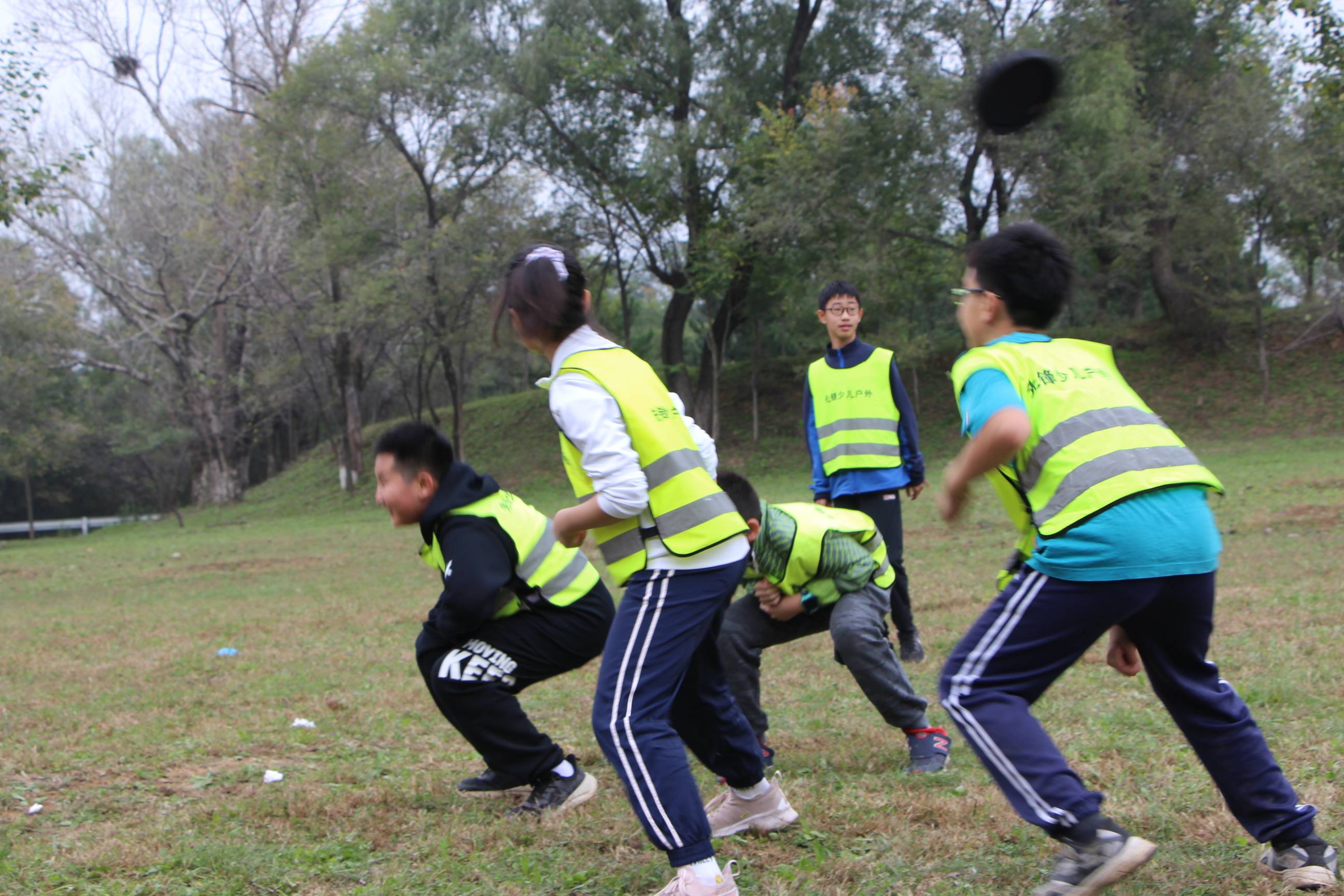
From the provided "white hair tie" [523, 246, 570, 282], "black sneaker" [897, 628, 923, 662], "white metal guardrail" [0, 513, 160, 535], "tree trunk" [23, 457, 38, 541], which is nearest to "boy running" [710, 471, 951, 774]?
"white hair tie" [523, 246, 570, 282]

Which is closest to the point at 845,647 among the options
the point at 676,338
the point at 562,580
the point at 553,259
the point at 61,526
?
the point at 562,580

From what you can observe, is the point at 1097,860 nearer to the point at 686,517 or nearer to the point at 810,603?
the point at 686,517

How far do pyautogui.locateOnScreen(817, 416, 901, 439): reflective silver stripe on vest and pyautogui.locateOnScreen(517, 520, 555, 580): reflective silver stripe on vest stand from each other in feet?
7.91

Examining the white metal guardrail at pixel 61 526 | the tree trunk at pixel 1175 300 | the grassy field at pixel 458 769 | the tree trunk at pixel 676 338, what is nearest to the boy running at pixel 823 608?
the grassy field at pixel 458 769

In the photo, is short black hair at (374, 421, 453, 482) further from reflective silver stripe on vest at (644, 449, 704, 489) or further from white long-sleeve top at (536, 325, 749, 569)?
reflective silver stripe on vest at (644, 449, 704, 489)

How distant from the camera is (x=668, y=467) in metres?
2.93

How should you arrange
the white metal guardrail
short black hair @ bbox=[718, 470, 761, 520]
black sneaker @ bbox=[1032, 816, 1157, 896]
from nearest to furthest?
black sneaker @ bbox=[1032, 816, 1157, 896], short black hair @ bbox=[718, 470, 761, 520], the white metal guardrail

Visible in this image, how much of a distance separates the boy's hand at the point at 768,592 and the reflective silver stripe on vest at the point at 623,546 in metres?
1.32

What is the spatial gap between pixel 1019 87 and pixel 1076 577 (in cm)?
220

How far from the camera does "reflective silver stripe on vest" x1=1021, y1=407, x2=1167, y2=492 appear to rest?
101 inches

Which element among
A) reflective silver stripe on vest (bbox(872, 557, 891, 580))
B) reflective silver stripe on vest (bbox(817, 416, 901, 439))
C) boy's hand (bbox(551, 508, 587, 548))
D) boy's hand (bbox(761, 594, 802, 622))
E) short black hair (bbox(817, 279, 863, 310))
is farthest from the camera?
reflective silver stripe on vest (bbox(817, 416, 901, 439))

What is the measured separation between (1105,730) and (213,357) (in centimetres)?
3596

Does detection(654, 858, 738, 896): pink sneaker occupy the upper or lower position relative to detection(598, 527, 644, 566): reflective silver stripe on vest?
lower

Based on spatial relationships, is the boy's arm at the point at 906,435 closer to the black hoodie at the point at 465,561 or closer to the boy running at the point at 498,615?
the boy running at the point at 498,615
